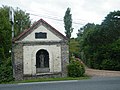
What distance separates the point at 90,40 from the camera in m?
38.8

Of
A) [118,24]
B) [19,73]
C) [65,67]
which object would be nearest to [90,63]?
[118,24]

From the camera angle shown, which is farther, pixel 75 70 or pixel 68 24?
pixel 68 24

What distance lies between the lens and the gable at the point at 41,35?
27.0m

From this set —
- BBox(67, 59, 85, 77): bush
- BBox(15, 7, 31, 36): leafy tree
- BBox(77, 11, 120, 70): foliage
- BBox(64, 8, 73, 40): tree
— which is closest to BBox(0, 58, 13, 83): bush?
BBox(67, 59, 85, 77): bush

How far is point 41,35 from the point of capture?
27.3 meters

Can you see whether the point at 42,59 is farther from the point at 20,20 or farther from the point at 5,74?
the point at 20,20

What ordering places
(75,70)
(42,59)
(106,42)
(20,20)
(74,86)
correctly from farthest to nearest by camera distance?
1. (20,20)
2. (106,42)
3. (42,59)
4. (75,70)
5. (74,86)

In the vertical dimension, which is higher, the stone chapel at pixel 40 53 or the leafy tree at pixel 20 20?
the leafy tree at pixel 20 20

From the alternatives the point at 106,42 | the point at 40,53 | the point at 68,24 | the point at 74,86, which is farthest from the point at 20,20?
the point at 74,86

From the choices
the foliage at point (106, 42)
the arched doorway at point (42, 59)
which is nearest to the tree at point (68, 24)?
the foliage at point (106, 42)

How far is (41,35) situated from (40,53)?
2104 mm

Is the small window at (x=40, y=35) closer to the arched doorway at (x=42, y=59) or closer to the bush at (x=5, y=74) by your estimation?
the arched doorway at (x=42, y=59)

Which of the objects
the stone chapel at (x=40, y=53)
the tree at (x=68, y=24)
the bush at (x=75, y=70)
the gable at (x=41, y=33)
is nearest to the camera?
the stone chapel at (x=40, y=53)

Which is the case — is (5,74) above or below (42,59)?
below
